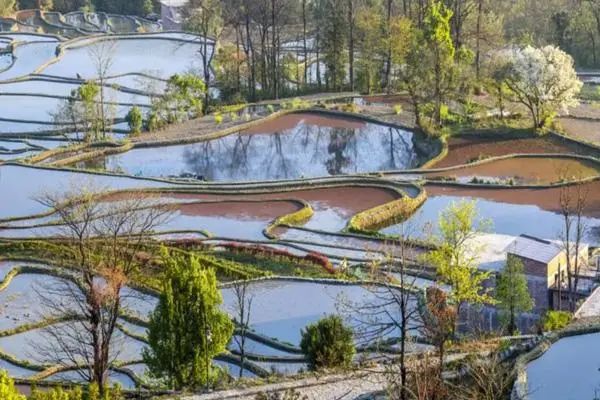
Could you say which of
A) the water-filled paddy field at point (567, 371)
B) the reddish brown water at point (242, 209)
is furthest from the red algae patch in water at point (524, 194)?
the water-filled paddy field at point (567, 371)

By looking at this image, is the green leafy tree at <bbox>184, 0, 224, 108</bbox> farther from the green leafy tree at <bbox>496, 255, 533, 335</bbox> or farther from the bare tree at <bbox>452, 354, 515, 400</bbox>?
the bare tree at <bbox>452, 354, 515, 400</bbox>

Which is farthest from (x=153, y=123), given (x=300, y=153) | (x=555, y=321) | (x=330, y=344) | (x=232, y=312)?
(x=555, y=321)

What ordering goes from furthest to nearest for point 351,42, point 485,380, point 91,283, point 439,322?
point 351,42
point 91,283
point 439,322
point 485,380

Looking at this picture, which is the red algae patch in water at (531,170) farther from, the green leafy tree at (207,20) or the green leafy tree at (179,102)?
the green leafy tree at (207,20)

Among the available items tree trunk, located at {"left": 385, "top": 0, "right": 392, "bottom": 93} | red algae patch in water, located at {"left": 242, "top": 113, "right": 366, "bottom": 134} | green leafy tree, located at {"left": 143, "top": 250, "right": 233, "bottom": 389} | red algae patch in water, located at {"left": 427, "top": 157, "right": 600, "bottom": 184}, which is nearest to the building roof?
green leafy tree, located at {"left": 143, "top": 250, "right": 233, "bottom": 389}

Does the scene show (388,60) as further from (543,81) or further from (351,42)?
(543,81)

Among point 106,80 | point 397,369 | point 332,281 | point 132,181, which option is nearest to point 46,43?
point 106,80
